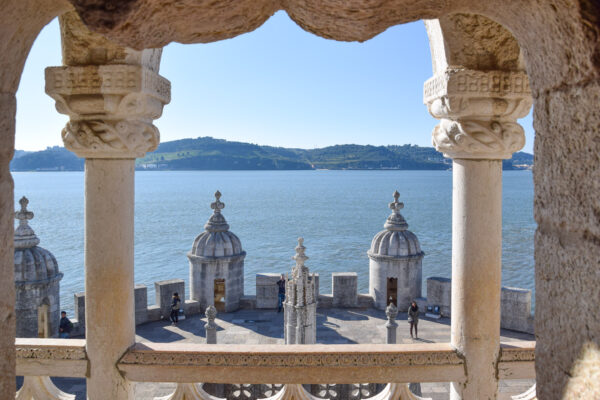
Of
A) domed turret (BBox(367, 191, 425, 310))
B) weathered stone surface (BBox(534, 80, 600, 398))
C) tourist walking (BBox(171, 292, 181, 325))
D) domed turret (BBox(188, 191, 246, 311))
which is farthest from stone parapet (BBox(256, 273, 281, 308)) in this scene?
weathered stone surface (BBox(534, 80, 600, 398))

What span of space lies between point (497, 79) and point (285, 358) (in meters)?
2.74

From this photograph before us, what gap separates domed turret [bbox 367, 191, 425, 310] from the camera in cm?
1348

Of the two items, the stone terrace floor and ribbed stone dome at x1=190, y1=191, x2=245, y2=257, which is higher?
ribbed stone dome at x1=190, y1=191, x2=245, y2=257

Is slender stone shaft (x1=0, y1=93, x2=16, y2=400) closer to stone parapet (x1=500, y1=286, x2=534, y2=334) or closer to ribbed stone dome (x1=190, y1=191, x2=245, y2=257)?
stone parapet (x1=500, y1=286, x2=534, y2=334)

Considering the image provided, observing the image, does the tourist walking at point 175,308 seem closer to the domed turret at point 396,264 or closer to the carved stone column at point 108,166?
the domed turret at point 396,264

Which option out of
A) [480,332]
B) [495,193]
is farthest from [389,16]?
[480,332]

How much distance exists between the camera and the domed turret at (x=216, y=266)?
13.8 meters

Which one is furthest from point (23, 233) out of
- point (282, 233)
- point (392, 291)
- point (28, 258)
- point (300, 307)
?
point (282, 233)

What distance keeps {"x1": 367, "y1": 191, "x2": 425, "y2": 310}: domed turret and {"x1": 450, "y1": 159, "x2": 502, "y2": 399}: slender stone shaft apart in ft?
31.8

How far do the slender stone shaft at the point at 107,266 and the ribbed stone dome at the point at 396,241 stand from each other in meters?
10.5

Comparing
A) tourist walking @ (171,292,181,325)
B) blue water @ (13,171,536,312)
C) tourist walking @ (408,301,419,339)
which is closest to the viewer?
tourist walking @ (408,301,419,339)

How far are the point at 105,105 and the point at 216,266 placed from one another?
34.6 ft

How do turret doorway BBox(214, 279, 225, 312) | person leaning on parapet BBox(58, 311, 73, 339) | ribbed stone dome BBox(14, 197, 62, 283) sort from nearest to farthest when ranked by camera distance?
ribbed stone dome BBox(14, 197, 62, 283), person leaning on parapet BBox(58, 311, 73, 339), turret doorway BBox(214, 279, 225, 312)

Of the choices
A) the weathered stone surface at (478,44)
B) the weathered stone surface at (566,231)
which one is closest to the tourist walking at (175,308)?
the weathered stone surface at (478,44)
